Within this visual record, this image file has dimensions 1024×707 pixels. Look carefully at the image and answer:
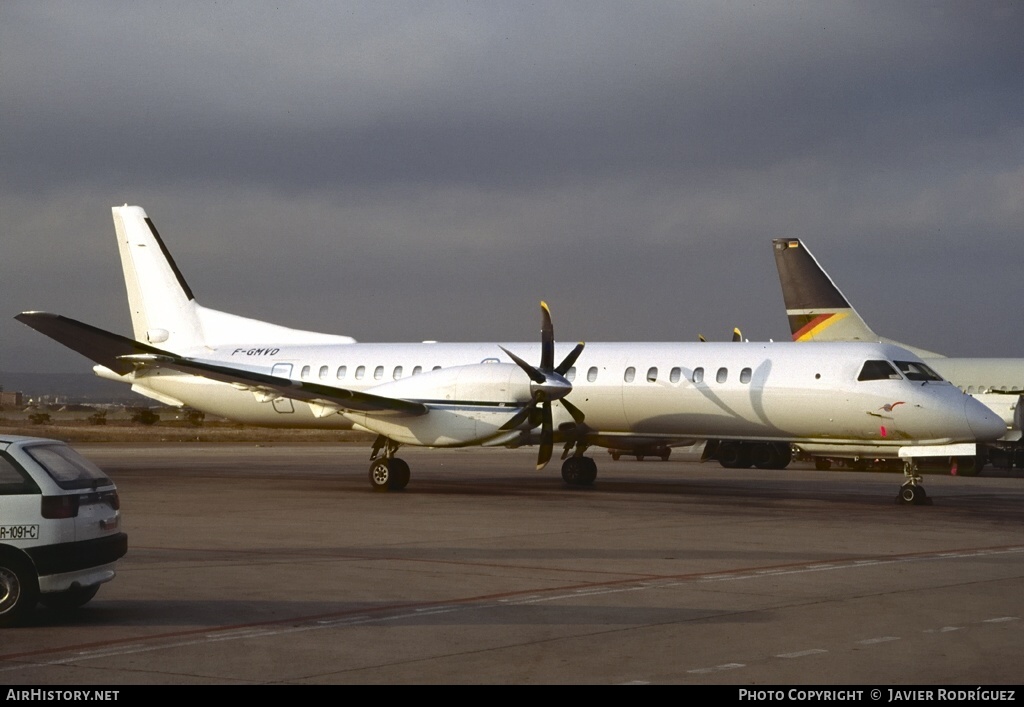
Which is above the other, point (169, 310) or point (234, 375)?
point (169, 310)

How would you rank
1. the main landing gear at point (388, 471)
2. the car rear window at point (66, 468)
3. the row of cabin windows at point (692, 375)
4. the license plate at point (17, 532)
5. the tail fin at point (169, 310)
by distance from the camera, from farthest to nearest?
the tail fin at point (169, 310), the main landing gear at point (388, 471), the row of cabin windows at point (692, 375), the car rear window at point (66, 468), the license plate at point (17, 532)

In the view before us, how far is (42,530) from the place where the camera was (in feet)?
30.6

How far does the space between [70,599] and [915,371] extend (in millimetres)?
17574

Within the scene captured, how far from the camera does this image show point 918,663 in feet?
27.0

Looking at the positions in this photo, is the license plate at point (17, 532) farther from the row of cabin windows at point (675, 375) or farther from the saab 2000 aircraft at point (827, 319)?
the saab 2000 aircraft at point (827, 319)

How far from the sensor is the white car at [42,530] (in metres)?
9.29

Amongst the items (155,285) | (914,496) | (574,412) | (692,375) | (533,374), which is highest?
(155,285)

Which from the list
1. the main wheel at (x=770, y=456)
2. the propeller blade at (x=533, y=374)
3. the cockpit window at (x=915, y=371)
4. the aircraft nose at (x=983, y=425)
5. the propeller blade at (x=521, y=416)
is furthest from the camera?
the main wheel at (x=770, y=456)

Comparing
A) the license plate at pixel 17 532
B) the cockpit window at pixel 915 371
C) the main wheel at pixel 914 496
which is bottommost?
the main wheel at pixel 914 496

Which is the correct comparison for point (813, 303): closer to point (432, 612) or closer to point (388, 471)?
point (388, 471)

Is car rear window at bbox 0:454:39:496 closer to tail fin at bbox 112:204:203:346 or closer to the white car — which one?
the white car

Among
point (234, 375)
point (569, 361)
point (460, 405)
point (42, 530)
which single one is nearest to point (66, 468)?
point (42, 530)

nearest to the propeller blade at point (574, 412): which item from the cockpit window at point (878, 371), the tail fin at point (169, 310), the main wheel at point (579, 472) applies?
the main wheel at point (579, 472)

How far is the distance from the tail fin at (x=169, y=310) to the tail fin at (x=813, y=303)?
1810cm
